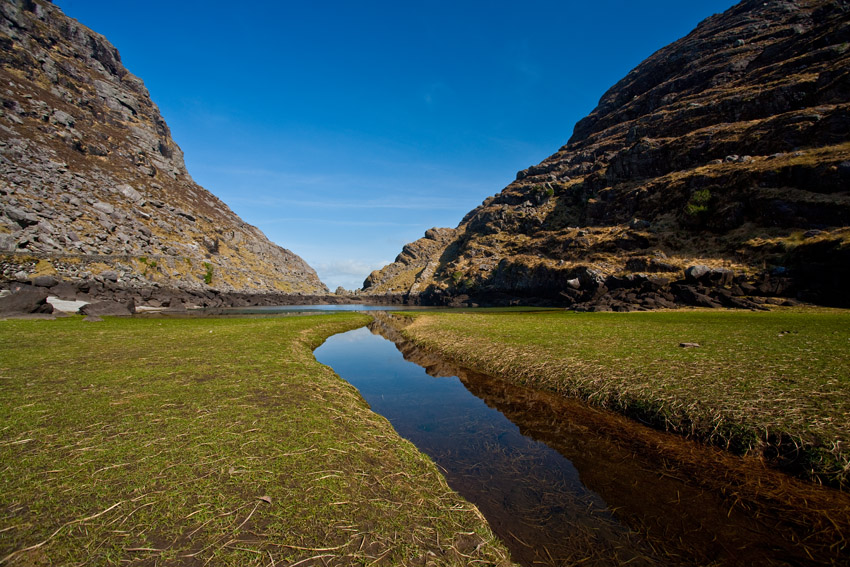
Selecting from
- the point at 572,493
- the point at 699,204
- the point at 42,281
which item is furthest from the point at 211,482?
the point at 699,204

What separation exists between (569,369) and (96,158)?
154 meters

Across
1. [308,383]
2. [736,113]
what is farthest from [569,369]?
[736,113]

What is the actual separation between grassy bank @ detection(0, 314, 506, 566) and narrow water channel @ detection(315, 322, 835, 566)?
166cm

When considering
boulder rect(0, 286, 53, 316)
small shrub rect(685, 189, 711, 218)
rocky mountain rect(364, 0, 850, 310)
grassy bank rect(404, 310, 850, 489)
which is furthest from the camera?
small shrub rect(685, 189, 711, 218)

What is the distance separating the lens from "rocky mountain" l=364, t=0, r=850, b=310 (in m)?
50.2

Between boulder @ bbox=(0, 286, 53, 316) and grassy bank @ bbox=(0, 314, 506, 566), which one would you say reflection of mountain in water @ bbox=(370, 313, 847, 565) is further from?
boulder @ bbox=(0, 286, 53, 316)

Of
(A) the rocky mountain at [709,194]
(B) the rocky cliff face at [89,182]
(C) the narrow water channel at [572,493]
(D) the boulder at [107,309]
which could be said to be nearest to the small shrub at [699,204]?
(A) the rocky mountain at [709,194]

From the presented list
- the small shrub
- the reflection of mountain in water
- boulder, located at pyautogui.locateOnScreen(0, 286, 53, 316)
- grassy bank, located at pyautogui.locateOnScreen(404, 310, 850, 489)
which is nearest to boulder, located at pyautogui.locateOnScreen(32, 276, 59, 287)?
boulder, located at pyautogui.locateOnScreen(0, 286, 53, 316)

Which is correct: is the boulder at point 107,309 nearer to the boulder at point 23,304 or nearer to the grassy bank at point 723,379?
the boulder at point 23,304

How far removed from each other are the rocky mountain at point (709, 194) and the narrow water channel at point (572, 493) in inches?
1878

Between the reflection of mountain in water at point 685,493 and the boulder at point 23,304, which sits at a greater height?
the boulder at point 23,304

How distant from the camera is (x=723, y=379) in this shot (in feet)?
36.2

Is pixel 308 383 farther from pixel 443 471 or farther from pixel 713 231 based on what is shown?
pixel 713 231

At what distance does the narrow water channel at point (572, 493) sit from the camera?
207 inches
